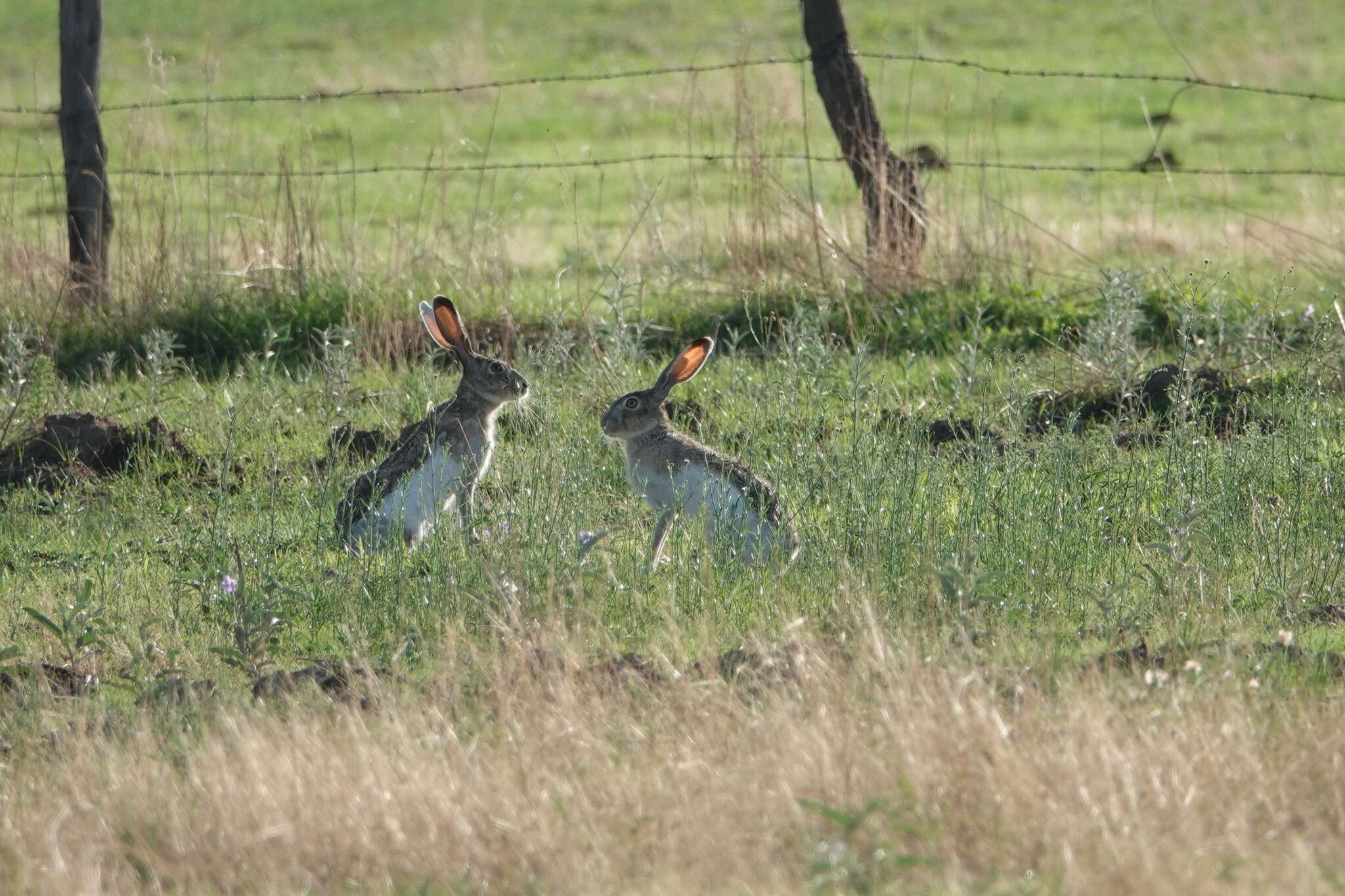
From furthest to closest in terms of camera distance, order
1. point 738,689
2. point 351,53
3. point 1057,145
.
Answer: point 351,53 → point 1057,145 → point 738,689

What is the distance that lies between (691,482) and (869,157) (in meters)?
4.10

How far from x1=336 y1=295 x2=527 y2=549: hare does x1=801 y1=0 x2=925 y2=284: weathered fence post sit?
116 inches

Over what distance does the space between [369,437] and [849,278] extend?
10.2 ft

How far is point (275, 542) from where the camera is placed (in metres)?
5.38

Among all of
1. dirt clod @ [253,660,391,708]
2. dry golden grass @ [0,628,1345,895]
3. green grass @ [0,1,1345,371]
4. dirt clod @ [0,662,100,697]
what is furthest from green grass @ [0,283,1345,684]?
green grass @ [0,1,1345,371]

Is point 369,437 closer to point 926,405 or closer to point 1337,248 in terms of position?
point 926,405

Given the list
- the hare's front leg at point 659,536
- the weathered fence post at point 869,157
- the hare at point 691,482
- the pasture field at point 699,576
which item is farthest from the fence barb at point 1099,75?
the hare's front leg at point 659,536

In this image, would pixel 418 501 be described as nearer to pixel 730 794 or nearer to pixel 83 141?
pixel 730 794

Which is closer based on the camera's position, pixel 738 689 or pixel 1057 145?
pixel 738 689

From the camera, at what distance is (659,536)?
18.7 ft

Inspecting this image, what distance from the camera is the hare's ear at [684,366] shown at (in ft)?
20.5

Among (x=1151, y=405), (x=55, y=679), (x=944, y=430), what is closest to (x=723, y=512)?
(x=944, y=430)

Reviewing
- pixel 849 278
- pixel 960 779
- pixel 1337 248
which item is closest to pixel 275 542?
pixel 960 779

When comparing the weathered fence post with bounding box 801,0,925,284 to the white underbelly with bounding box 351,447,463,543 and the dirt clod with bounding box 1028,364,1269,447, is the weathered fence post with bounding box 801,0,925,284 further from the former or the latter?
the white underbelly with bounding box 351,447,463,543
